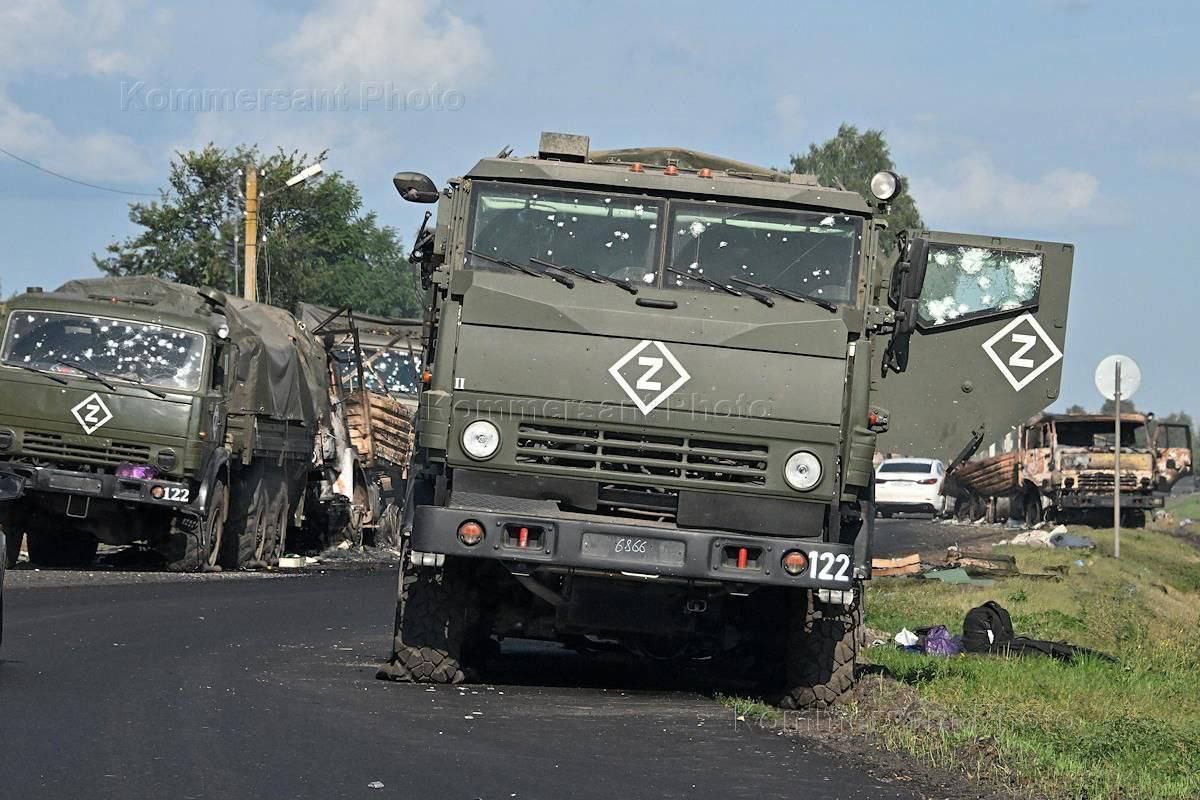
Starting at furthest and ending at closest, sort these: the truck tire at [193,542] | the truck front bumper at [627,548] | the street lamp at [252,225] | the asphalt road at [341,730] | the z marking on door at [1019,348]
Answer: the street lamp at [252,225], the truck tire at [193,542], the z marking on door at [1019,348], the truck front bumper at [627,548], the asphalt road at [341,730]

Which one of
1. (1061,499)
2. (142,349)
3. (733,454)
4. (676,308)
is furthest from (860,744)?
(1061,499)

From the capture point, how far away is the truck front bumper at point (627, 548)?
9.97 meters

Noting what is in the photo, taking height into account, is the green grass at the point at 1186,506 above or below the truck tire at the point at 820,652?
above

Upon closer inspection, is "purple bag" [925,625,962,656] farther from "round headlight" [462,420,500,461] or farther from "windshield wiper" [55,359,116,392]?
"windshield wiper" [55,359,116,392]

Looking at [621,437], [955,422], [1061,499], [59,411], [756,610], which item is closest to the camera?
[621,437]

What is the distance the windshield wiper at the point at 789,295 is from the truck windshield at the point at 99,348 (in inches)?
441

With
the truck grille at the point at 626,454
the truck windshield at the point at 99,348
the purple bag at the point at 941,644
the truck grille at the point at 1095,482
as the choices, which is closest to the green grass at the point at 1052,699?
the purple bag at the point at 941,644

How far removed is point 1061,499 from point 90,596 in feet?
102

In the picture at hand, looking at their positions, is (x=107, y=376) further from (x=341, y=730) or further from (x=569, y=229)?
(x=341, y=730)

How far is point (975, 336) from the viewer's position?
12273 millimetres

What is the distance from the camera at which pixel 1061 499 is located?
145 feet

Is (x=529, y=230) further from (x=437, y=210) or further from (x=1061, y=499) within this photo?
(x=1061, y=499)

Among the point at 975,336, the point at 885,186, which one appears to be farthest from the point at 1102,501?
the point at 885,186

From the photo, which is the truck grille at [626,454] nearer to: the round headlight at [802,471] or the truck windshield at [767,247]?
the round headlight at [802,471]
